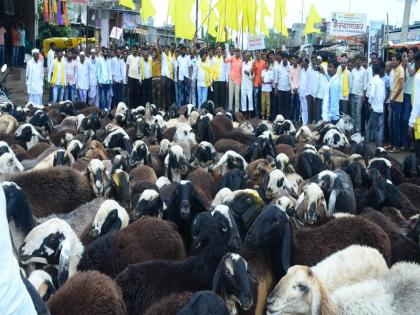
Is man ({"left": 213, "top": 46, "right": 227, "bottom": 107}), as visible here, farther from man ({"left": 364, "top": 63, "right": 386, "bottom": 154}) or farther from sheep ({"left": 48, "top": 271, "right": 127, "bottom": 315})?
sheep ({"left": 48, "top": 271, "right": 127, "bottom": 315})

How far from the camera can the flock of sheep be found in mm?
3930

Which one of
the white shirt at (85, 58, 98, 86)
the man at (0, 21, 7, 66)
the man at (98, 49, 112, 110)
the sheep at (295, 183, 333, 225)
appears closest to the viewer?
the sheep at (295, 183, 333, 225)

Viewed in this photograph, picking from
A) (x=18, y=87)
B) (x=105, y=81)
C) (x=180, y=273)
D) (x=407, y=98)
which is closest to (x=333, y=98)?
(x=407, y=98)

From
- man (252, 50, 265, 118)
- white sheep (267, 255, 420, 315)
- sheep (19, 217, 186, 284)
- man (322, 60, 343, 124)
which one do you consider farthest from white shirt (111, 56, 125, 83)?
white sheep (267, 255, 420, 315)

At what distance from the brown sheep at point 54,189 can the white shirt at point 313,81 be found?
37.4 feet

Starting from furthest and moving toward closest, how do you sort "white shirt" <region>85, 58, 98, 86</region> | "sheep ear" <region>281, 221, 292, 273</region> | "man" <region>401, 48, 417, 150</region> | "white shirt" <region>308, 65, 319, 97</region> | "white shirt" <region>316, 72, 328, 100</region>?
"white shirt" <region>85, 58, 98, 86</region> → "white shirt" <region>308, 65, 319, 97</region> → "white shirt" <region>316, 72, 328, 100</region> → "man" <region>401, 48, 417, 150</region> → "sheep ear" <region>281, 221, 292, 273</region>

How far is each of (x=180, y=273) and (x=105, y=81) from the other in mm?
16741

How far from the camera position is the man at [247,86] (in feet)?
62.0

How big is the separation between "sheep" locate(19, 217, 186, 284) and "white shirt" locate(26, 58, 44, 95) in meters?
15.9

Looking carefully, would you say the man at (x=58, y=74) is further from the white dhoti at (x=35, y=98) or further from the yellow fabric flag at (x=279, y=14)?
the yellow fabric flag at (x=279, y=14)

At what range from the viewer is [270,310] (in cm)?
378

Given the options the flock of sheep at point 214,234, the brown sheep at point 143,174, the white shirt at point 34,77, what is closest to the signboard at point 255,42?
the white shirt at point 34,77

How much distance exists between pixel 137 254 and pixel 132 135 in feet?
22.1

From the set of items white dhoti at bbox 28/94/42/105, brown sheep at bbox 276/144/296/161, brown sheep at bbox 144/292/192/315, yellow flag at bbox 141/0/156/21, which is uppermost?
yellow flag at bbox 141/0/156/21
